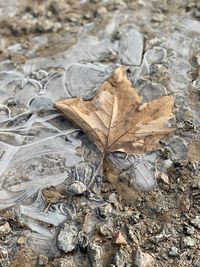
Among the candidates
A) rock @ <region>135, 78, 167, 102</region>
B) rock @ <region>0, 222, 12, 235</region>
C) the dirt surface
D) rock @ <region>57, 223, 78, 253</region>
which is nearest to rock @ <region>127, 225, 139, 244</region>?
the dirt surface

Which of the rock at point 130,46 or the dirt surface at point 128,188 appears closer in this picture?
the dirt surface at point 128,188

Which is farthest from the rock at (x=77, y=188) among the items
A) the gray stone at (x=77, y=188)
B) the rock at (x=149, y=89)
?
the rock at (x=149, y=89)

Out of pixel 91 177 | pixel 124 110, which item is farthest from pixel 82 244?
pixel 124 110

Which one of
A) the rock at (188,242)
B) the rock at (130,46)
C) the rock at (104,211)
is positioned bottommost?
the rock at (188,242)

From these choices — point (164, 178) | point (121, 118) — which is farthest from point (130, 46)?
point (164, 178)

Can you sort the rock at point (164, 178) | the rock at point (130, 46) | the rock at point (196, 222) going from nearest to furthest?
the rock at point (196, 222) → the rock at point (164, 178) → the rock at point (130, 46)

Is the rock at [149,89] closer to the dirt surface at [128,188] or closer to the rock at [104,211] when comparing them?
the dirt surface at [128,188]

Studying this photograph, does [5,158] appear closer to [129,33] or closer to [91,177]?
[91,177]

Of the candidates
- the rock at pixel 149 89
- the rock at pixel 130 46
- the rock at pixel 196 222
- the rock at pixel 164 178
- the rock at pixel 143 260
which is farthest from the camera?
the rock at pixel 130 46
